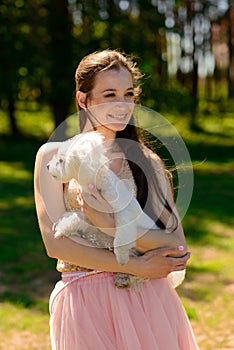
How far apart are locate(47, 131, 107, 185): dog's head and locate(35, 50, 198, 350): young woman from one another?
112mm

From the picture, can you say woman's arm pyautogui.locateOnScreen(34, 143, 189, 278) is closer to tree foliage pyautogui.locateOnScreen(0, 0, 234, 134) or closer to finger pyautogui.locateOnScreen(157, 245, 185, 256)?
finger pyautogui.locateOnScreen(157, 245, 185, 256)

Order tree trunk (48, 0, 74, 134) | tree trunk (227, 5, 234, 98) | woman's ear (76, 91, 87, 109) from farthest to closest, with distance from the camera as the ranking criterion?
tree trunk (227, 5, 234, 98), tree trunk (48, 0, 74, 134), woman's ear (76, 91, 87, 109)

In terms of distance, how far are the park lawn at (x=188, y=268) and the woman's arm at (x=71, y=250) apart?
30.0 inches

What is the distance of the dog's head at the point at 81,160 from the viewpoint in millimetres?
1861

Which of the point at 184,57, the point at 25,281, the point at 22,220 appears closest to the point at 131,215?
the point at 25,281

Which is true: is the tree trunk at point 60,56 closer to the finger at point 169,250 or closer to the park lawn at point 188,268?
the park lawn at point 188,268

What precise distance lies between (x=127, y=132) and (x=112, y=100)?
0.52 ft

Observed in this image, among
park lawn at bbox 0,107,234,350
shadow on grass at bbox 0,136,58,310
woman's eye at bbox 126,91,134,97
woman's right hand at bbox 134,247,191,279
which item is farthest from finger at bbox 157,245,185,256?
shadow on grass at bbox 0,136,58,310

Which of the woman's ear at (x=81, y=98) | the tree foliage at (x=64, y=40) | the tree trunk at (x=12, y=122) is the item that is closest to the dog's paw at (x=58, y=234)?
the woman's ear at (x=81, y=98)

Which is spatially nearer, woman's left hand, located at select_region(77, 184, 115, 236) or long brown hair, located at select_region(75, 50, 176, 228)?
woman's left hand, located at select_region(77, 184, 115, 236)

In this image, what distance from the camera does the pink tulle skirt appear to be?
6.85 feet

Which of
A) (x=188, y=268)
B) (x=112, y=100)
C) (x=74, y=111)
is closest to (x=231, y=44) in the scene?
(x=74, y=111)

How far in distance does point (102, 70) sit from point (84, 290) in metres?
0.69

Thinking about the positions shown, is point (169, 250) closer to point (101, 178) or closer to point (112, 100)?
point (101, 178)
